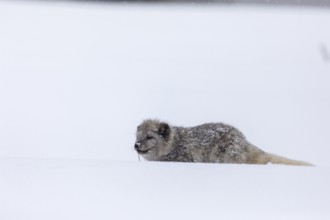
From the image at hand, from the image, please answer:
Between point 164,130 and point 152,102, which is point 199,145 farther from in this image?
point 152,102

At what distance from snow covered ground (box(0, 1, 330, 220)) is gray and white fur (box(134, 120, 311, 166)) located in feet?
3.31

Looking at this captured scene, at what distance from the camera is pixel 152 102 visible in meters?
14.3

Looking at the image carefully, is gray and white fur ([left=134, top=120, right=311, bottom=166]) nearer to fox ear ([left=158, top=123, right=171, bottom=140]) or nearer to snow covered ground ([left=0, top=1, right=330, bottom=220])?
fox ear ([left=158, top=123, right=171, bottom=140])

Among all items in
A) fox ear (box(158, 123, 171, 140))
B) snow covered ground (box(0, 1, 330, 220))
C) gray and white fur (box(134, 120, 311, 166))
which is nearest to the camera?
snow covered ground (box(0, 1, 330, 220))

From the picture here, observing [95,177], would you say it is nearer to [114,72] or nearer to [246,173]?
[246,173]

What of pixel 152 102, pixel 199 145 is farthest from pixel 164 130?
pixel 152 102

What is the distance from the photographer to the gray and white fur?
29.0ft

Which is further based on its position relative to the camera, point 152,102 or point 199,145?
point 152,102

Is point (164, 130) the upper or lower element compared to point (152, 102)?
lower

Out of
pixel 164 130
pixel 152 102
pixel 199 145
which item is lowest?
pixel 199 145

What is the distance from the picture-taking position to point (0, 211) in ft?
20.4

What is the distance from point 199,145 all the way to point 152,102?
17.6 ft

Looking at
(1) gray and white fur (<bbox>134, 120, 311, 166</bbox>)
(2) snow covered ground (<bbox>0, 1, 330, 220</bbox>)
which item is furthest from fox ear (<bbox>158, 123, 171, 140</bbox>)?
(2) snow covered ground (<bbox>0, 1, 330, 220</bbox>)

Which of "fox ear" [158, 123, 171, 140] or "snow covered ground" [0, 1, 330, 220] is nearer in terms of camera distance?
"snow covered ground" [0, 1, 330, 220]
